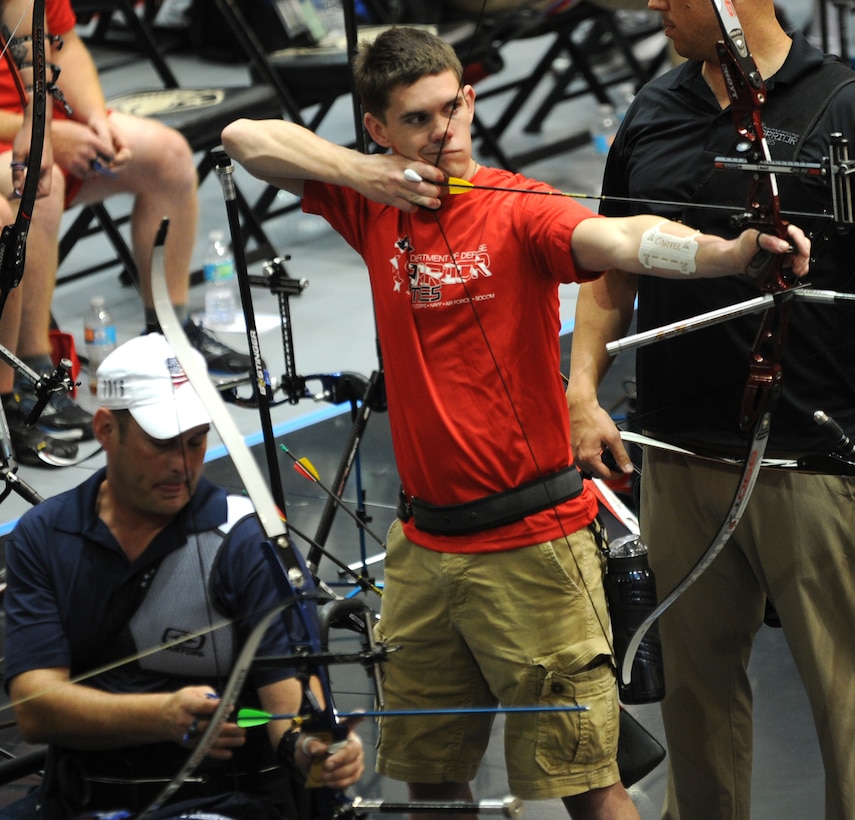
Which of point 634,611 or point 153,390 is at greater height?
point 153,390

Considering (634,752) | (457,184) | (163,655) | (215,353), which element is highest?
(457,184)

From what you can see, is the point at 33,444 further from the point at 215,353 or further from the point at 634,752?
the point at 634,752

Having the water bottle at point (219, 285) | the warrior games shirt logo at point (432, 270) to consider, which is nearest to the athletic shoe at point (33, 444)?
the warrior games shirt logo at point (432, 270)

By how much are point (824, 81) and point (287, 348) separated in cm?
106

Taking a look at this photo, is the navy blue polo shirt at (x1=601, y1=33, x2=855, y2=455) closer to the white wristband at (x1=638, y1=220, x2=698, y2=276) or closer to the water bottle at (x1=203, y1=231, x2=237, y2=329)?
the white wristband at (x1=638, y1=220, x2=698, y2=276)

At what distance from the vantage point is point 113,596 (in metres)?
1.13

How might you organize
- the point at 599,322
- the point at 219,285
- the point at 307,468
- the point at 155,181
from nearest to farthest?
the point at 599,322
the point at 307,468
the point at 155,181
the point at 219,285

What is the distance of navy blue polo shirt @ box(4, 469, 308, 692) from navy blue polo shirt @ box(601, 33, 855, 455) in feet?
2.46

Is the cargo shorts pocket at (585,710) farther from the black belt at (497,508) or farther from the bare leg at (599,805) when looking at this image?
the black belt at (497,508)

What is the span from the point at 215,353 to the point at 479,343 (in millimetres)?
292

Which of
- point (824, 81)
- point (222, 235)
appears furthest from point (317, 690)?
point (222, 235)

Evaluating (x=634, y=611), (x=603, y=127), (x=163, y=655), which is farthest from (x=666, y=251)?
(x=603, y=127)

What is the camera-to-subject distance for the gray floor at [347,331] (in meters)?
1.73

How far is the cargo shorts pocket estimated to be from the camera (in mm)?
1648
